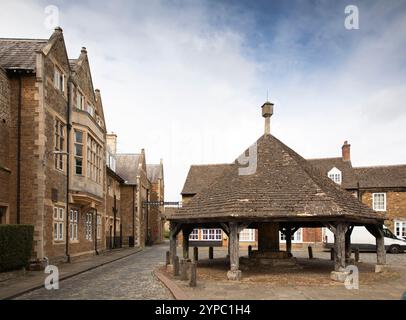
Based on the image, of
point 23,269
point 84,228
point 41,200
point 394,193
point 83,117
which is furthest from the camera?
point 394,193

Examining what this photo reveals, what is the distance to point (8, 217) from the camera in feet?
53.9

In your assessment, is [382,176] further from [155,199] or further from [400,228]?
[155,199]

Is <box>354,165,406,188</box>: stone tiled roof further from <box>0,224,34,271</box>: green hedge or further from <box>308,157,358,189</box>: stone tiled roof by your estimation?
<box>0,224,34,271</box>: green hedge

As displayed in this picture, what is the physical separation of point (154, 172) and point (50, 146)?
3683 centimetres

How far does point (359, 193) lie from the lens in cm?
3400

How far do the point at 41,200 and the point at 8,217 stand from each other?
1.43 metres

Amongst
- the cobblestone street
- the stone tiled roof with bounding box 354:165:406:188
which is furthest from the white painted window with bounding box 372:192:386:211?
the cobblestone street

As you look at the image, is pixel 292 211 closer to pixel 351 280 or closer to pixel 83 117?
pixel 351 280

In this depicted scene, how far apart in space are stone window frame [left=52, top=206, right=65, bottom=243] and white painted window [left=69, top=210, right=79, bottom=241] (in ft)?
4.05

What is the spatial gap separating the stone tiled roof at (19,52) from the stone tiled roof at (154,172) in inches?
1375

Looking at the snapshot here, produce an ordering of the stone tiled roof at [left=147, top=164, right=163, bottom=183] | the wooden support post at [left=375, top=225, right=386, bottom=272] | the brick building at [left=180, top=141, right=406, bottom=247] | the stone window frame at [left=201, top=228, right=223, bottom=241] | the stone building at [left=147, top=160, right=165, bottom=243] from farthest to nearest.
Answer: the stone tiled roof at [left=147, top=164, right=163, bottom=183], the stone building at [left=147, top=160, right=165, bottom=243], the stone window frame at [left=201, top=228, right=223, bottom=241], the brick building at [left=180, top=141, right=406, bottom=247], the wooden support post at [left=375, top=225, right=386, bottom=272]

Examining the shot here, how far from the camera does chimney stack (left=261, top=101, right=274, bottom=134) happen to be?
17.5 m

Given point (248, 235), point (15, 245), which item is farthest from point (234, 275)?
point (248, 235)
